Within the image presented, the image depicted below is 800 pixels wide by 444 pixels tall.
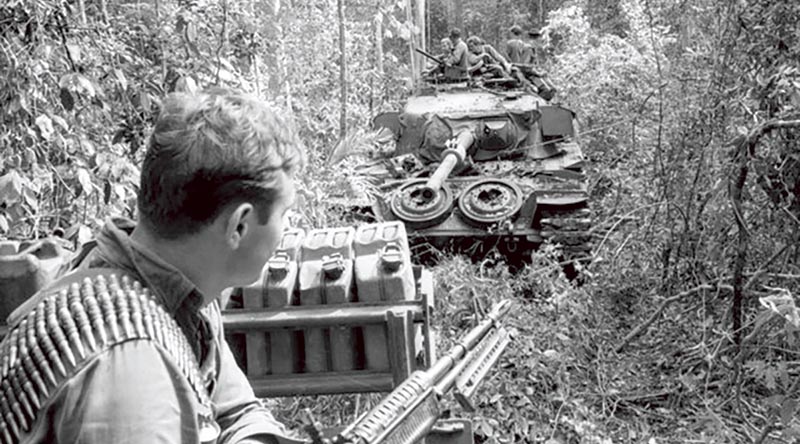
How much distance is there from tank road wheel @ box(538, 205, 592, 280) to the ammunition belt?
6.70m

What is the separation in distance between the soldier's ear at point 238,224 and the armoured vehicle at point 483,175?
21.6 ft

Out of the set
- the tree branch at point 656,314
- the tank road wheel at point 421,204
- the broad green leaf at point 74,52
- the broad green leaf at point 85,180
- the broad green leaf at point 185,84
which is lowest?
the tree branch at point 656,314

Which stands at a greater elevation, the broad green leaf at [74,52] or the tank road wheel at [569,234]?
the broad green leaf at [74,52]

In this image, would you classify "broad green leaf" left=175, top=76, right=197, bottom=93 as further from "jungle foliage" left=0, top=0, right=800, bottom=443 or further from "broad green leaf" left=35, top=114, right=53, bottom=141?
"broad green leaf" left=35, top=114, right=53, bottom=141

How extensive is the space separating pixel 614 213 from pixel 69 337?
873cm

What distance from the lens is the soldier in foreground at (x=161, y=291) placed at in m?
1.48

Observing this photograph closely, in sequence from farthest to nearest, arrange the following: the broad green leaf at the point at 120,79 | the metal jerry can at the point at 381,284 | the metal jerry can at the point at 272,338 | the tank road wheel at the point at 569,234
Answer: the tank road wheel at the point at 569,234 < the broad green leaf at the point at 120,79 < the metal jerry can at the point at 272,338 < the metal jerry can at the point at 381,284

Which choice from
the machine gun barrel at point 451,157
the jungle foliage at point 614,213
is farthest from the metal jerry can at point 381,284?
the machine gun barrel at point 451,157

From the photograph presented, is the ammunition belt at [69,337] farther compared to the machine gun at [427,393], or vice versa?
the machine gun at [427,393]

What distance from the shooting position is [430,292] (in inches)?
142

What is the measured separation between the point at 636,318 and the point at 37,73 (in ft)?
15.0

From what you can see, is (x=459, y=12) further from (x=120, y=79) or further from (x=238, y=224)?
(x=238, y=224)

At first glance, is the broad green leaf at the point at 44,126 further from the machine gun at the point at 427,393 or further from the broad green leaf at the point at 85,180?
the machine gun at the point at 427,393

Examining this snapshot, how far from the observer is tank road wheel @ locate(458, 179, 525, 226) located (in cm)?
839
